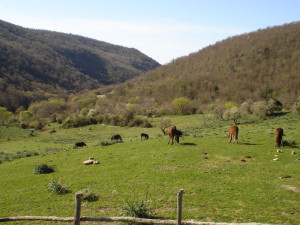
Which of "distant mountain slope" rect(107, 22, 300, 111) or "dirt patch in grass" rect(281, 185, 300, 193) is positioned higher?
"distant mountain slope" rect(107, 22, 300, 111)

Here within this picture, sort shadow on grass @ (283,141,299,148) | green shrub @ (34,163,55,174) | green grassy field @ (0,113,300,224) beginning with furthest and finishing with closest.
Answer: shadow on grass @ (283,141,299,148) < green shrub @ (34,163,55,174) < green grassy field @ (0,113,300,224)

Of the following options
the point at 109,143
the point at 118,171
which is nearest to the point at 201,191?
the point at 118,171

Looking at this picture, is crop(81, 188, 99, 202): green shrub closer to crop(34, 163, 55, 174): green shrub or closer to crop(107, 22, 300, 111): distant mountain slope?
crop(34, 163, 55, 174): green shrub

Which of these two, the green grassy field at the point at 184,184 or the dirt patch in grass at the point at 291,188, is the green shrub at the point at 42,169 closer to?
the green grassy field at the point at 184,184

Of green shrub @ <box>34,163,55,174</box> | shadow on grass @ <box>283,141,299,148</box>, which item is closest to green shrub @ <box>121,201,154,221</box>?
green shrub @ <box>34,163,55,174</box>

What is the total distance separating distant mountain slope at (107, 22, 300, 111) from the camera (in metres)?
104

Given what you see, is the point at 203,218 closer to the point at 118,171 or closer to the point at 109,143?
the point at 118,171

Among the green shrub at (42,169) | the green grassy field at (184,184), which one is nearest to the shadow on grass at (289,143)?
the green grassy field at (184,184)

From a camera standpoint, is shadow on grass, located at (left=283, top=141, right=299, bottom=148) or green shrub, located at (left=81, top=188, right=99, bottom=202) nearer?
green shrub, located at (left=81, top=188, right=99, bottom=202)

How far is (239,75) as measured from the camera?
125062mm

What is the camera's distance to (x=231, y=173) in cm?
1409

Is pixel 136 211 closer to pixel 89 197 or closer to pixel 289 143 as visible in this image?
pixel 89 197

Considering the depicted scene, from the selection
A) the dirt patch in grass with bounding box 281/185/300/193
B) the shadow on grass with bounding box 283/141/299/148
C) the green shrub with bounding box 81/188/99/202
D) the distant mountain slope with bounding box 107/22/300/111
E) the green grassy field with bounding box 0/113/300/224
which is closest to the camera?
the green grassy field with bounding box 0/113/300/224

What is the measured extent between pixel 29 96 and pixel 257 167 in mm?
147241
